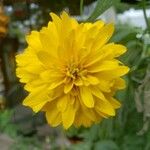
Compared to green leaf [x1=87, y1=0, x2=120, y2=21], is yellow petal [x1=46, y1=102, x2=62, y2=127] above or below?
below

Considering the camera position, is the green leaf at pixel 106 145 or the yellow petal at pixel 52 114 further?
the green leaf at pixel 106 145

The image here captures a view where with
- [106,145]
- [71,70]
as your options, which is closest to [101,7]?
[71,70]

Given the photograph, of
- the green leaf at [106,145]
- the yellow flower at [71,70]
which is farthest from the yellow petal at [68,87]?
the green leaf at [106,145]

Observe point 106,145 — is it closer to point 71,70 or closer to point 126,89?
point 126,89

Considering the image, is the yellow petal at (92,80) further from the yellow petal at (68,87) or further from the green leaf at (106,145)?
the green leaf at (106,145)

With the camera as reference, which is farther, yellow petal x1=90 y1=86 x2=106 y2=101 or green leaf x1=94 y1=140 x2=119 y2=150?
green leaf x1=94 y1=140 x2=119 y2=150

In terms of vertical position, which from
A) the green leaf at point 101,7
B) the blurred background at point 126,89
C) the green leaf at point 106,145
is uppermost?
the green leaf at point 101,7

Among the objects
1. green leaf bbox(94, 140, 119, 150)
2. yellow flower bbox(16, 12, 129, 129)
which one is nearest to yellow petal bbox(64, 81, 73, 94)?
yellow flower bbox(16, 12, 129, 129)

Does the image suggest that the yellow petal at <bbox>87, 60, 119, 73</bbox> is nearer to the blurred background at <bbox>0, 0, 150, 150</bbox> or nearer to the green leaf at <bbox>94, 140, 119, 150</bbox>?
the blurred background at <bbox>0, 0, 150, 150</bbox>
